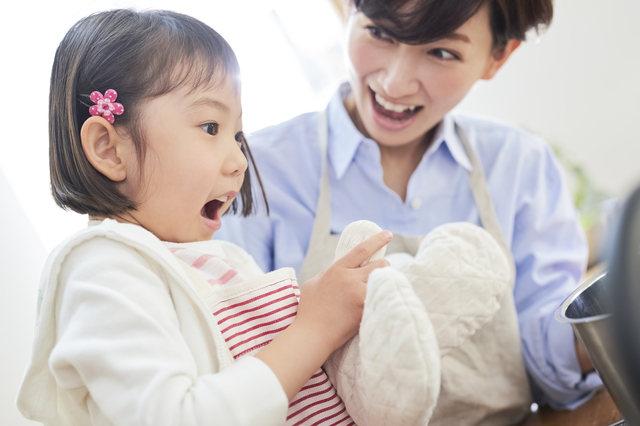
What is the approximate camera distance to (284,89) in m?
1.42

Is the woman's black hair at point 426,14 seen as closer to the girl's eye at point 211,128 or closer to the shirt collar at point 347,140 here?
the shirt collar at point 347,140

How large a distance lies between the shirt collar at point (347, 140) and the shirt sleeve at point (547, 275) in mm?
164

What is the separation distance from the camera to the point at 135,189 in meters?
0.50

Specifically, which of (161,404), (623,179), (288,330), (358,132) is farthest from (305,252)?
(623,179)

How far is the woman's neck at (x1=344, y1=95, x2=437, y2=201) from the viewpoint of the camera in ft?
3.07

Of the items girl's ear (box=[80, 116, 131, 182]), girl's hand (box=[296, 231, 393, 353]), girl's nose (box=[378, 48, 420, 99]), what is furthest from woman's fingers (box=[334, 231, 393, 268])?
girl's nose (box=[378, 48, 420, 99])

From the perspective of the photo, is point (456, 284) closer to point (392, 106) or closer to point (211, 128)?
point (211, 128)

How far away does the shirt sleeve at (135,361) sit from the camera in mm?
377

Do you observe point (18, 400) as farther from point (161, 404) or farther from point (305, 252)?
point (305, 252)

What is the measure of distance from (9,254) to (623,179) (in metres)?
2.02

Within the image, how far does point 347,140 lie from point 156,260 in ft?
1.77

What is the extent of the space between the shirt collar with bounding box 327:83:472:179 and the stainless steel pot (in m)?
0.42

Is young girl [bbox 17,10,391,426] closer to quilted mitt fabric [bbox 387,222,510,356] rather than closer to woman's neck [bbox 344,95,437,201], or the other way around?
quilted mitt fabric [bbox 387,222,510,356]

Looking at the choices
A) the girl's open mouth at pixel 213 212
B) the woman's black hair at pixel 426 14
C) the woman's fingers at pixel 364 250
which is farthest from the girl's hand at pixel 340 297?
the woman's black hair at pixel 426 14
